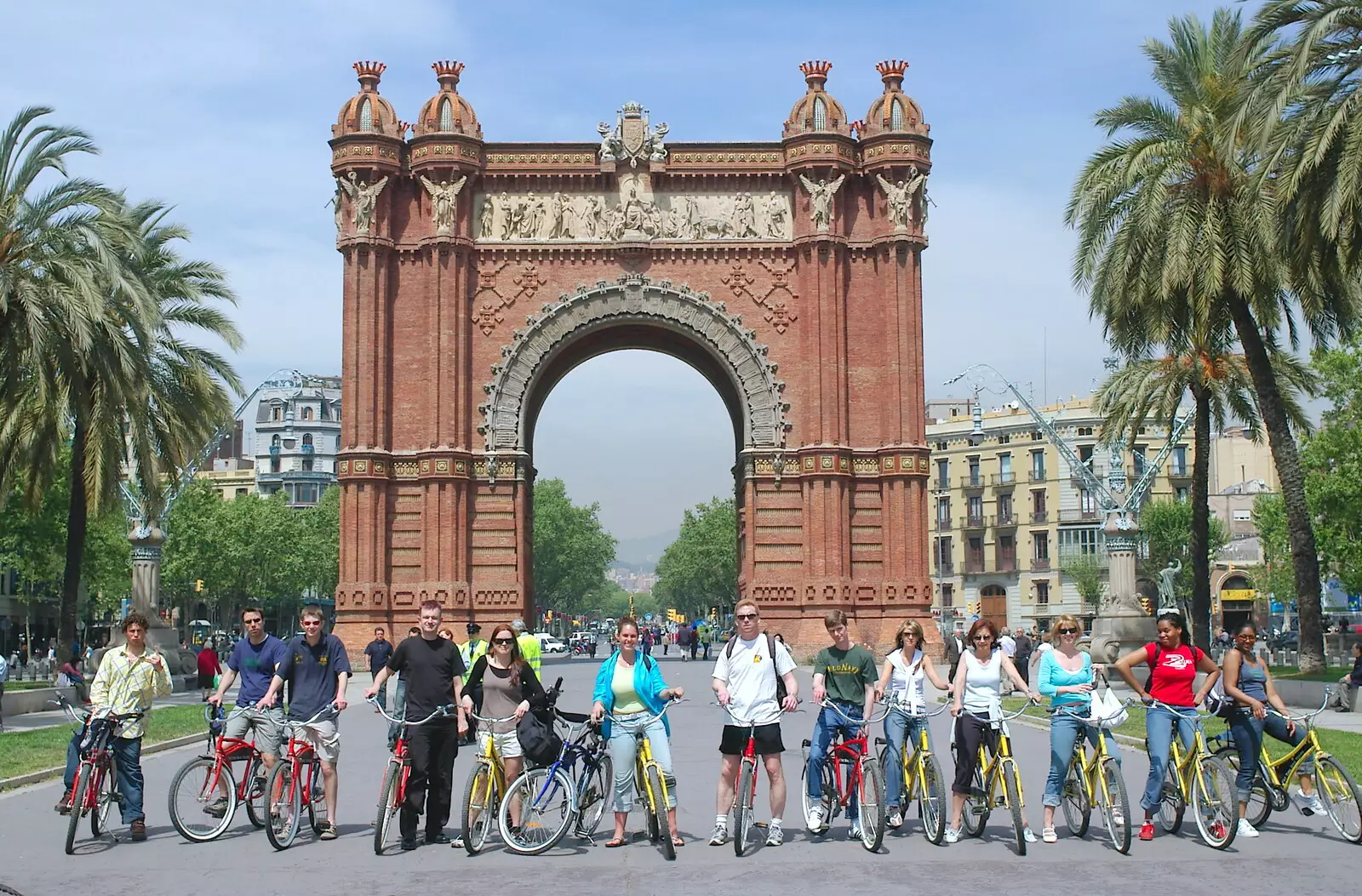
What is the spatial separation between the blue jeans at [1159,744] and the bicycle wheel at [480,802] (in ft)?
17.1

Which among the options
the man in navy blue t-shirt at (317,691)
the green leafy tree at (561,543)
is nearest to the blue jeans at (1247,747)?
the man in navy blue t-shirt at (317,691)

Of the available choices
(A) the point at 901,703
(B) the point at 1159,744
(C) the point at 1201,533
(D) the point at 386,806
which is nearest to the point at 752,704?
(A) the point at 901,703

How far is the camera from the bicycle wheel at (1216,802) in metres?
11.4

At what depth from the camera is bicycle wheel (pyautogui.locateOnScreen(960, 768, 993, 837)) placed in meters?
12.0

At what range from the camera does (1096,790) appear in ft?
38.7

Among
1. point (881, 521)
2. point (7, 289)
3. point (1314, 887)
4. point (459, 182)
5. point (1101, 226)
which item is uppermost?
point (459, 182)

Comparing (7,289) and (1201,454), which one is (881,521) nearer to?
(1201,454)

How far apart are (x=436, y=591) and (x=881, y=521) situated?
1189 cm

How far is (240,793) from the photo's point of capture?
12445 mm

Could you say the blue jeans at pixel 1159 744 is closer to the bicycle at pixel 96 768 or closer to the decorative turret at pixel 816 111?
the bicycle at pixel 96 768

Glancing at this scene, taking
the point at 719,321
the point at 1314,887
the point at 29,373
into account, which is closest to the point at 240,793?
the point at 1314,887

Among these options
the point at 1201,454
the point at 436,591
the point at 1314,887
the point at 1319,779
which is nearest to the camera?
the point at 1314,887

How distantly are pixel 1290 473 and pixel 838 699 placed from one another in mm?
17451

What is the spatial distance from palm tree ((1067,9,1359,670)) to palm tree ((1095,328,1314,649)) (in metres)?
2.47
